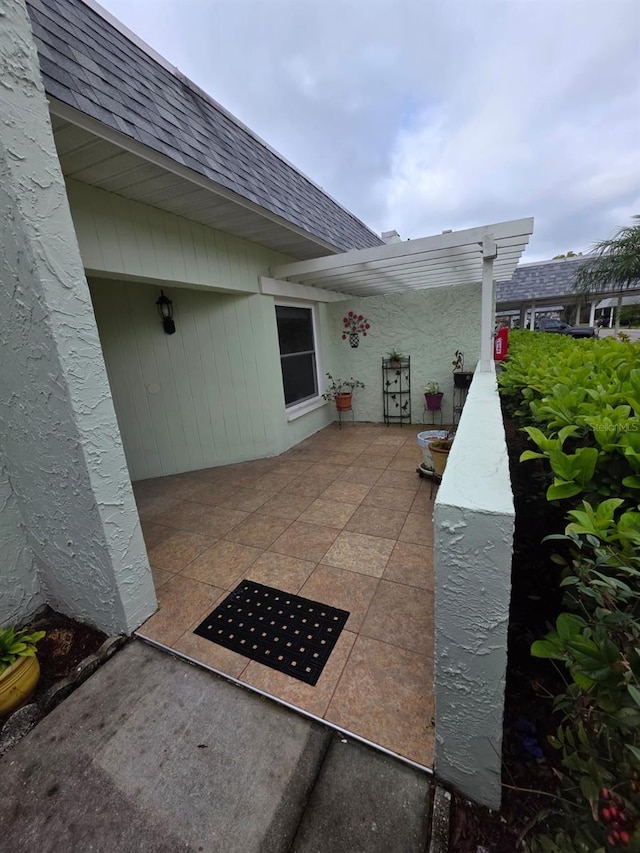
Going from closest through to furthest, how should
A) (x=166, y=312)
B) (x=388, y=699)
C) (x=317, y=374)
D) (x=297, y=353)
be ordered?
1. (x=388, y=699)
2. (x=166, y=312)
3. (x=297, y=353)
4. (x=317, y=374)

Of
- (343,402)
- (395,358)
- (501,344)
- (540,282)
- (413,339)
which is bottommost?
(343,402)

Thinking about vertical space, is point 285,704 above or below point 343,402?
below

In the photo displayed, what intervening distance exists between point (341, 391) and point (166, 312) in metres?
3.37

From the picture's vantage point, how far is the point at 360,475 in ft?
13.5

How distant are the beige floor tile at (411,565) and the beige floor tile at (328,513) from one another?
597 mm

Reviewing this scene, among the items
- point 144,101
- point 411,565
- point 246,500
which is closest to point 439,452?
point 411,565

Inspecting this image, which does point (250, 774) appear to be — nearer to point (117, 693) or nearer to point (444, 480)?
point (117, 693)

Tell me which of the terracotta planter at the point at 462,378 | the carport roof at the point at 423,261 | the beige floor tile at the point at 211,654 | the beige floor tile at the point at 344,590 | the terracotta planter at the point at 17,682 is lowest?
the beige floor tile at the point at 211,654

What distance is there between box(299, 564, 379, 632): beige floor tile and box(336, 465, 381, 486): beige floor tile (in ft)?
5.11

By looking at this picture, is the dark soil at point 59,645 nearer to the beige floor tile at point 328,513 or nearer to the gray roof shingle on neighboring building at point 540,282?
the beige floor tile at point 328,513

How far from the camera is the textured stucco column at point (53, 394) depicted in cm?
146

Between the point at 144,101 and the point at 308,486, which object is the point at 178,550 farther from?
the point at 144,101

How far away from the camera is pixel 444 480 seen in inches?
43.0

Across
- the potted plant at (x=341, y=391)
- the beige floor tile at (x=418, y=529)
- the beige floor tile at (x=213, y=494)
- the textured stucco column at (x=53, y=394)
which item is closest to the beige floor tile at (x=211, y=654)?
the textured stucco column at (x=53, y=394)
